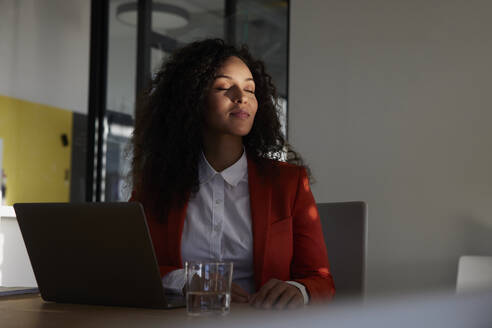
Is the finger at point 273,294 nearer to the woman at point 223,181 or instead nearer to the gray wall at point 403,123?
the woman at point 223,181

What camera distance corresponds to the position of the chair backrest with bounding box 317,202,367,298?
177cm

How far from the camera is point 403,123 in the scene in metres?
3.17

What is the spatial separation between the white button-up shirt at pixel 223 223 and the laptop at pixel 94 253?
14.2 inches

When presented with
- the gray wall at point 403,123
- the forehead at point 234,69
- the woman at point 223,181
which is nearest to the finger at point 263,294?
the woman at point 223,181

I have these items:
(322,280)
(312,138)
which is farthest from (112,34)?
(322,280)

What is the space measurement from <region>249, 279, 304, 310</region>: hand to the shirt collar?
54 cm

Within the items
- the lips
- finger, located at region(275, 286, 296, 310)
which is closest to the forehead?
the lips

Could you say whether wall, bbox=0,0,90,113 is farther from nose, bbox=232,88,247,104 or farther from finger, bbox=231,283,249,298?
finger, bbox=231,283,249,298

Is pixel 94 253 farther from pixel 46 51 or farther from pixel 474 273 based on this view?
pixel 46 51

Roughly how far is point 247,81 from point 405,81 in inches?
67.5

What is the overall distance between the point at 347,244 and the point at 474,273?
3.58 ft

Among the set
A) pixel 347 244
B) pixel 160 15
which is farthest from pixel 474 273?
pixel 160 15

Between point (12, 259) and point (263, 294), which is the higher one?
point (263, 294)

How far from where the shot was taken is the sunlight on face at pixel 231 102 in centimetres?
165
